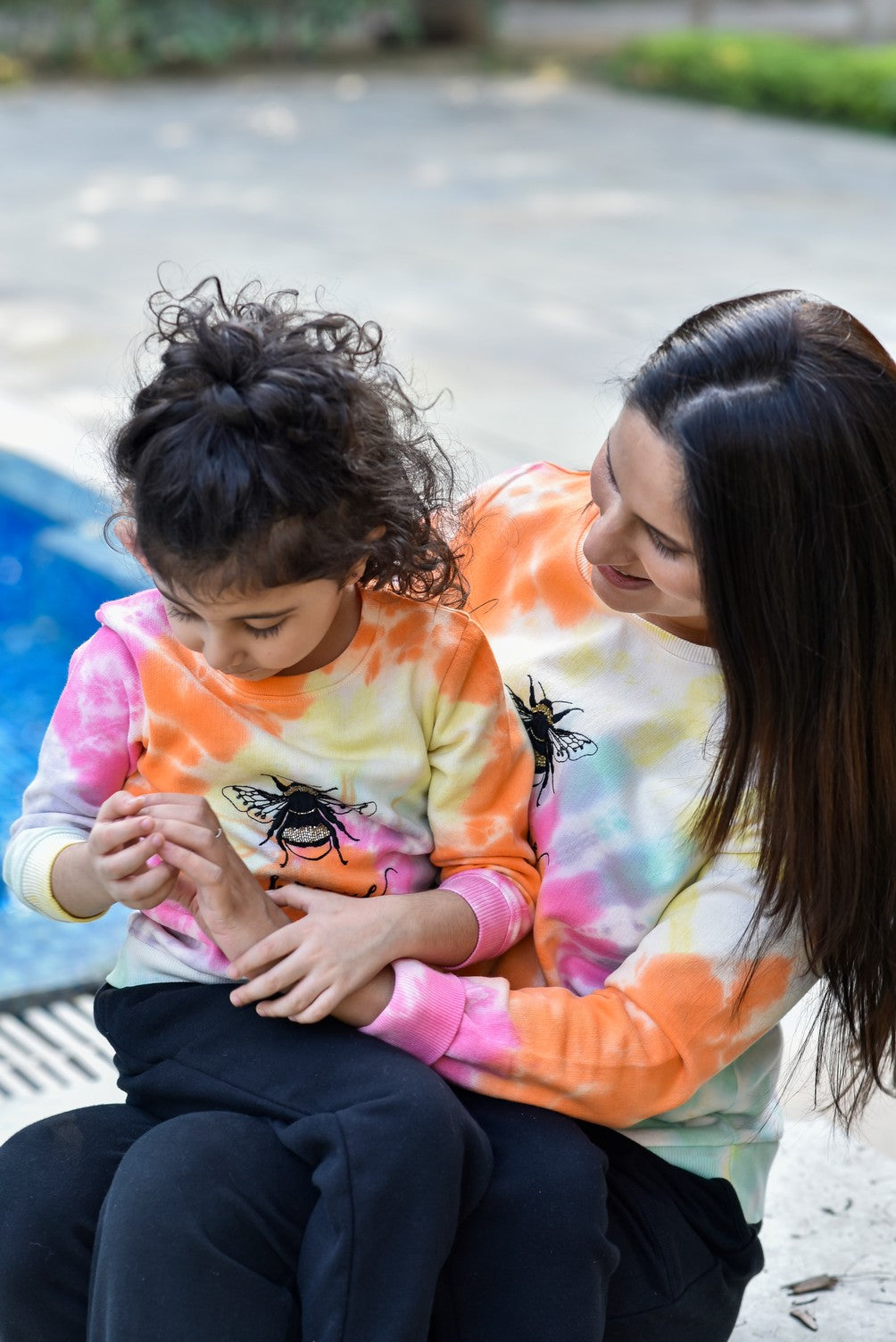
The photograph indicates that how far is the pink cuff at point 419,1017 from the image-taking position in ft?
5.26

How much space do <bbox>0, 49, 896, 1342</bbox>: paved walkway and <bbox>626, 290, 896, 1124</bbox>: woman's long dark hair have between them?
2.55 feet

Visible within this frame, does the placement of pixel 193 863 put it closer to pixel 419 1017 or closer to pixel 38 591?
pixel 419 1017

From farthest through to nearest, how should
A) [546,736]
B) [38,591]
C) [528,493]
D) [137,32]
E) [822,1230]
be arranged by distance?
[137,32], [38,591], [822,1230], [528,493], [546,736]

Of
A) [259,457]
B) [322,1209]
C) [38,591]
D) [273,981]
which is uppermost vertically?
[259,457]

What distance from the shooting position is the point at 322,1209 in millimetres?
1480

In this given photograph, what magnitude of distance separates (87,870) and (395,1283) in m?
0.49

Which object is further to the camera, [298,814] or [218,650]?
[298,814]

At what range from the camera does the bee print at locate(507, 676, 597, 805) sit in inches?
69.8

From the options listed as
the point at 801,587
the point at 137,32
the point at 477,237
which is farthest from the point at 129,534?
the point at 137,32

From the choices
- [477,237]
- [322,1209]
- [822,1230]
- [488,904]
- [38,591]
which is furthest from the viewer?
[477,237]

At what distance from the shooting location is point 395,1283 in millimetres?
1443

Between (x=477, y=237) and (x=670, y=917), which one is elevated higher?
(x=670, y=917)

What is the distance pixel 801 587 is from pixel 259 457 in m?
0.53

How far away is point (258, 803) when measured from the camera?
1.71 meters
